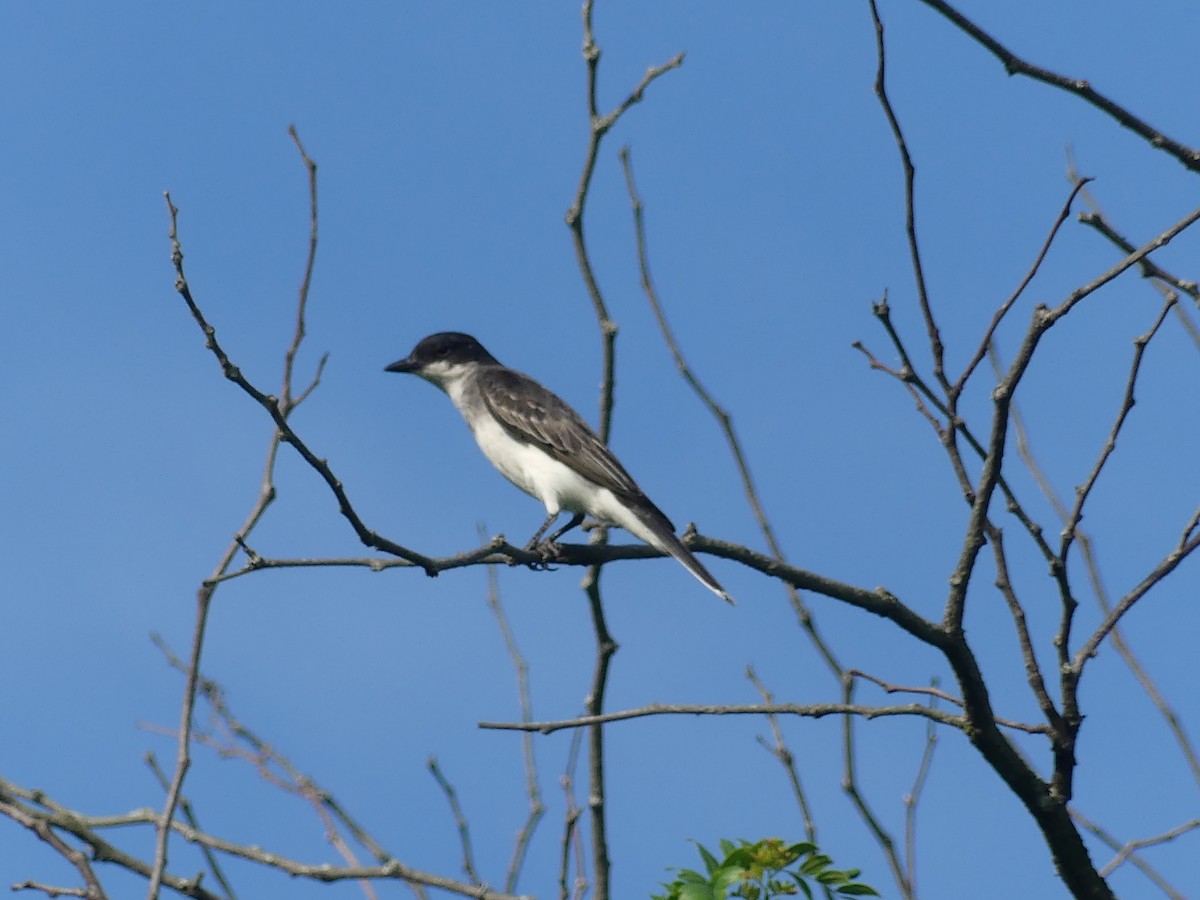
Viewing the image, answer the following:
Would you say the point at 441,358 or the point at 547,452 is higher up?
the point at 441,358

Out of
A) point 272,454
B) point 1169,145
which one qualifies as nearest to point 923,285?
point 1169,145

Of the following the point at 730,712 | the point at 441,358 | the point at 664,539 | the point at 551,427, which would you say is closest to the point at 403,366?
the point at 441,358

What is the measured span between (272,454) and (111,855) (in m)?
1.54

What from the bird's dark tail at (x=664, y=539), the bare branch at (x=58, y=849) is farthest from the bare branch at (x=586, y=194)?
the bare branch at (x=58, y=849)

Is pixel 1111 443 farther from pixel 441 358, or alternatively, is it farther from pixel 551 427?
pixel 441 358

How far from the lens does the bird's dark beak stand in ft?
37.0

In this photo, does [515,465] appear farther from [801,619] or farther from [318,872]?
[318,872]

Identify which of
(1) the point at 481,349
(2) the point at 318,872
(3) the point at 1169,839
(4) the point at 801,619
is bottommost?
(2) the point at 318,872

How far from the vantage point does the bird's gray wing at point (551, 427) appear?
868 cm

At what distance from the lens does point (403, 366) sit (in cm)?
1130

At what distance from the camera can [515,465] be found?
9500mm

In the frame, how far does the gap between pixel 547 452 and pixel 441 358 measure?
244cm

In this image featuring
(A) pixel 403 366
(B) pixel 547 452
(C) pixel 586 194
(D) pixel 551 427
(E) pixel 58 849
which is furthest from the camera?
(A) pixel 403 366

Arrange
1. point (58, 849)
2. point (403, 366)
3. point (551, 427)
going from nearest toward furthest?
point (58, 849), point (551, 427), point (403, 366)
